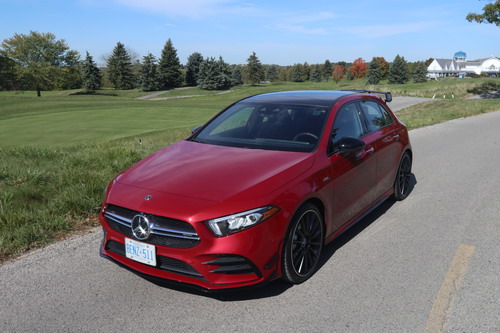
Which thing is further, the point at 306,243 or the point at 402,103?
the point at 402,103

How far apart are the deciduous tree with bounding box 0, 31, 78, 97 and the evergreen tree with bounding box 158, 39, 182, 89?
15174mm

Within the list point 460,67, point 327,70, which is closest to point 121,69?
point 327,70

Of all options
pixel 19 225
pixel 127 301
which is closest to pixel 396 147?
pixel 127 301

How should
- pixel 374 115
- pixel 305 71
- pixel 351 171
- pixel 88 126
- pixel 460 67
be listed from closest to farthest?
pixel 351 171 → pixel 374 115 → pixel 88 126 → pixel 305 71 → pixel 460 67

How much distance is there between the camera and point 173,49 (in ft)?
260

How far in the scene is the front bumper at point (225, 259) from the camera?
10.3ft

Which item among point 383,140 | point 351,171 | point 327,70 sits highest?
point 327,70

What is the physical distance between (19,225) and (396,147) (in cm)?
476

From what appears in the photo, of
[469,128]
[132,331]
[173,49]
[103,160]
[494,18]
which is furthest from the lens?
[173,49]

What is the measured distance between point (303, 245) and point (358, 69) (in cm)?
12059

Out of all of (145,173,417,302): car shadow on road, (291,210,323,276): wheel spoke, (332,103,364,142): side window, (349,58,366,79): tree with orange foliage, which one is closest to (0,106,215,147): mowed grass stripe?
(332,103,364,142): side window

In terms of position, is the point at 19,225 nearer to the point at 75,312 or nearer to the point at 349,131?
the point at 75,312

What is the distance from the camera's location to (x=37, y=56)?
237ft

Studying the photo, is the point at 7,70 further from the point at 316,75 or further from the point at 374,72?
the point at 316,75
